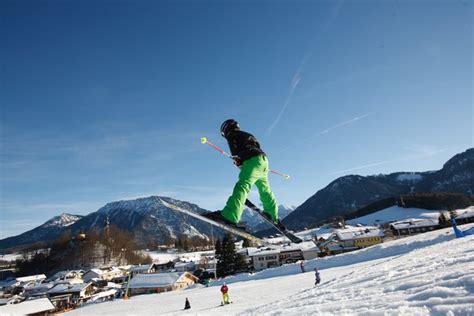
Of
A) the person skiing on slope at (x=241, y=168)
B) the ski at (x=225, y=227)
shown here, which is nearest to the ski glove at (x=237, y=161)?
the person skiing on slope at (x=241, y=168)

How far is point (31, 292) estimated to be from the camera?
70312 mm

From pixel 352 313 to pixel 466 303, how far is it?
1.20 meters

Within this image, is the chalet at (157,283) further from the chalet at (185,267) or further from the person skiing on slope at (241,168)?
the person skiing on slope at (241,168)

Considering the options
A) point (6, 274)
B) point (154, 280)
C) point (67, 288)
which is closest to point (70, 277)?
point (67, 288)

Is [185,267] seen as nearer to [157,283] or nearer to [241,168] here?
[157,283]

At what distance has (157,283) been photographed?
161 ft

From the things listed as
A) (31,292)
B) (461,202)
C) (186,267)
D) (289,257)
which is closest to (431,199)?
(461,202)

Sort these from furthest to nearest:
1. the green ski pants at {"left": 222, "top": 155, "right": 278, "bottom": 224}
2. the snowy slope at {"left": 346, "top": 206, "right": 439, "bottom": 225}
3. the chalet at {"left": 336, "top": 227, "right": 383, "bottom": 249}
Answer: the snowy slope at {"left": 346, "top": 206, "right": 439, "bottom": 225} → the chalet at {"left": 336, "top": 227, "right": 383, "bottom": 249} → the green ski pants at {"left": 222, "top": 155, "right": 278, "bottom": 224}

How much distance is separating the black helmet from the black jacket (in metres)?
0.11

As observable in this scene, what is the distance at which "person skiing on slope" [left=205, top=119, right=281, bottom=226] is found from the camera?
19.8 ft

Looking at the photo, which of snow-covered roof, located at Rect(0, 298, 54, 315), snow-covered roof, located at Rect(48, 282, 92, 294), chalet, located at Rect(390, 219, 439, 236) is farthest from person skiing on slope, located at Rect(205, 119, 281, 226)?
chalet, located at Rect(390, 219, 439, 236)

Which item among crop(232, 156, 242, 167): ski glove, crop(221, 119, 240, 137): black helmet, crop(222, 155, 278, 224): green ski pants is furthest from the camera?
crop(221, 119, 240, 137): black helmet

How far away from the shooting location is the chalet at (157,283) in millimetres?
48000

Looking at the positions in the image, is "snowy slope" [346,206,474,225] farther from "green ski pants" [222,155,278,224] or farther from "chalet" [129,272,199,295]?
"green ski pants" [222,155,278,224]
